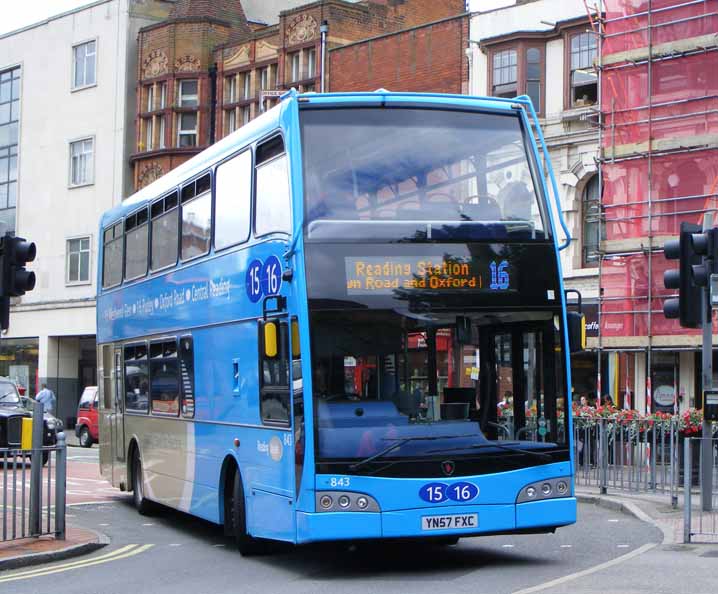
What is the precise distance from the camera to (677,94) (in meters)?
29.6

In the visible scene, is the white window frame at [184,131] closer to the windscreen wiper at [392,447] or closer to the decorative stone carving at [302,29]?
the decorative stone carving at [302,29]

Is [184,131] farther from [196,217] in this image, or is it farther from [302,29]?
[196,217]

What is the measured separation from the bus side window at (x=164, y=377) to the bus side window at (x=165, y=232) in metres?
1.02

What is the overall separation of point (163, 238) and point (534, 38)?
19.4 m

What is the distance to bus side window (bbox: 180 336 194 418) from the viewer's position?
15.7 metres

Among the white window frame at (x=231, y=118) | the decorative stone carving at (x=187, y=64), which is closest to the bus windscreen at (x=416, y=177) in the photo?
the white window frame at (x=231, y=118)

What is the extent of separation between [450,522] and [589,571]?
1.29m

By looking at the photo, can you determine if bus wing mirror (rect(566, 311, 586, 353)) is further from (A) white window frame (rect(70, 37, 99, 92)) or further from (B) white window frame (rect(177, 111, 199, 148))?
(A) white window frame (rect(70, 37, 99, 92))

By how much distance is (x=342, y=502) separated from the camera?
11773 mm

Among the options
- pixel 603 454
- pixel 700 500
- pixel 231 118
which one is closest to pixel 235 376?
pixel 700 500

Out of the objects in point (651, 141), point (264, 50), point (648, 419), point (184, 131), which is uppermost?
point (264, 50)

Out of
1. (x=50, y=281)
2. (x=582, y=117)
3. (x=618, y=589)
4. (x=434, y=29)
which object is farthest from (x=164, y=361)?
(x=50, y=281)

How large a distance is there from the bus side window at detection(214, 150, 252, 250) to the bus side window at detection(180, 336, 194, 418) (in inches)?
64.1

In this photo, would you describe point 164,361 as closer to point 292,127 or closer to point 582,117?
point 292,127
